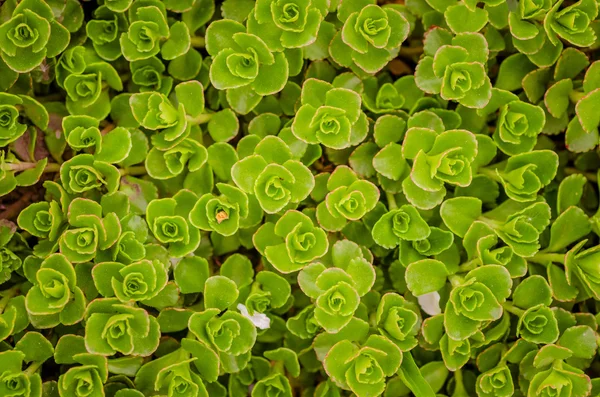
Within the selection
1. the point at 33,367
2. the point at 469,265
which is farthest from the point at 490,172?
the point at 33,367

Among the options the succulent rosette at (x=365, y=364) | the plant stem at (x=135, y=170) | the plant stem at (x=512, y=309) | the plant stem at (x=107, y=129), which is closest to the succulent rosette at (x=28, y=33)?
the plant stem at (x=107, y=129)

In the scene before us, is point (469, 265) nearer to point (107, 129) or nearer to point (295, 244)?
point (295, 244)

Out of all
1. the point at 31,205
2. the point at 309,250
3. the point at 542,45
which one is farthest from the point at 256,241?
the point at 542,45

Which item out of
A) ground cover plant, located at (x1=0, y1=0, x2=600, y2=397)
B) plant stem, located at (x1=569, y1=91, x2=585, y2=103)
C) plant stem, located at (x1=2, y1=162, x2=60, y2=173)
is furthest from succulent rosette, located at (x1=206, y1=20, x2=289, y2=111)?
plant stem, located at (x1=569, y1=91, x2=585, y2=103)

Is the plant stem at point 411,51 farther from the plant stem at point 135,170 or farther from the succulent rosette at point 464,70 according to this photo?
the plant stem at point 135,170

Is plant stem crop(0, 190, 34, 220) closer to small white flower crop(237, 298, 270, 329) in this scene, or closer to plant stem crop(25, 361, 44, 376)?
plant stem crop(25, 361, 44, 376)

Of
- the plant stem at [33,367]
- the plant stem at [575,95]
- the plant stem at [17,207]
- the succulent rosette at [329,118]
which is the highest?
the plant stem at [575,95]
